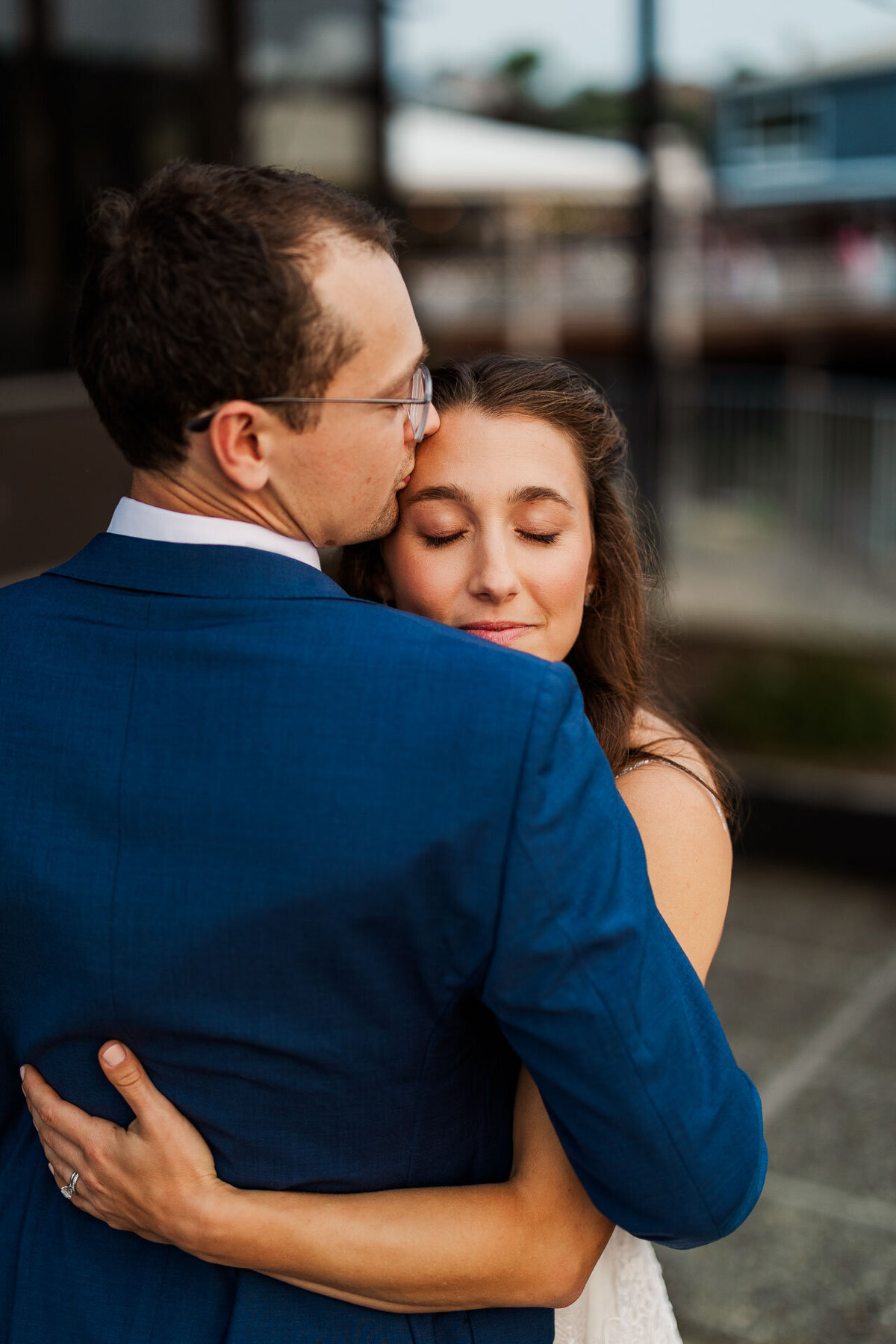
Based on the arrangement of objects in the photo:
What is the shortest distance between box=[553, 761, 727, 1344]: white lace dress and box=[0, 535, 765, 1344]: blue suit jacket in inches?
18.3

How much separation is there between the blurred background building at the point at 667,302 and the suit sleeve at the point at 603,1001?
117cm

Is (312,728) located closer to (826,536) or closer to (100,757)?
(100,757)

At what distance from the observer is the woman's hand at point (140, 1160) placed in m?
1.19

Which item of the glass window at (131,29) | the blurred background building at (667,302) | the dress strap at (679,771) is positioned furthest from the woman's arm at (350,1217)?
the glass window at (131,29)

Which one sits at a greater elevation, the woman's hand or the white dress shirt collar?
the white dress shirt collar

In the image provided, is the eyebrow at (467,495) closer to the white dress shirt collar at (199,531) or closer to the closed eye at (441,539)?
the closed eye at (441,539)

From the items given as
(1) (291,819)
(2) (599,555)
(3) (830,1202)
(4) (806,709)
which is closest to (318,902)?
(1) (291,819)

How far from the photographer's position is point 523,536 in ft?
5.58

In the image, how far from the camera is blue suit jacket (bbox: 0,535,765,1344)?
1.06 m

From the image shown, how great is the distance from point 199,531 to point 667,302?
20.9 ft

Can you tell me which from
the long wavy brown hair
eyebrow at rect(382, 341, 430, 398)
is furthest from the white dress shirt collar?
the long wavy brown hair

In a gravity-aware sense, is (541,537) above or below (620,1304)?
above

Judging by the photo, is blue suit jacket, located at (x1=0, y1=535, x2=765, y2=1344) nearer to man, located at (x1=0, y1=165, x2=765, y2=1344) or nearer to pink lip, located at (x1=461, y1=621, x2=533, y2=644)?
man, located at (x1=0, y1=165, x2=765, y2=1344)

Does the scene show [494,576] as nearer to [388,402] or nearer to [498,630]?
[498,630]
